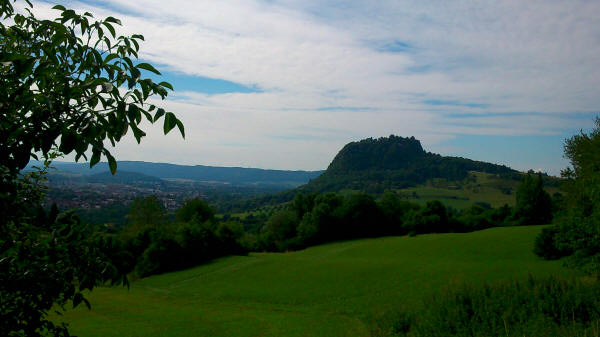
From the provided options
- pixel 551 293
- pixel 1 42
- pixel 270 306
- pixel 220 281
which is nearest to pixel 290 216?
pixel 220 281

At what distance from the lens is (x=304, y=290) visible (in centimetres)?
3114

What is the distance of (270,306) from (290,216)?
5247 cm

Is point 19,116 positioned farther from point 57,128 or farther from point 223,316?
point 223,316

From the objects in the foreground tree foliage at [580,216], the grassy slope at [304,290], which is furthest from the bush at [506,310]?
the foreground tree foliage at [580,216]

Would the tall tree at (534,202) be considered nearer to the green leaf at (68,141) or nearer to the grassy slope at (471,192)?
the grassy slope at (471,192)

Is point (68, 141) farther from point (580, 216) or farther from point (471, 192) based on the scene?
point (471, 192)

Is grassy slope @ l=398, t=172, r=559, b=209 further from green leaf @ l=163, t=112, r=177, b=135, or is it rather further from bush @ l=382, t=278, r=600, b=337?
green leaf @ l=163, t=112, r=177, b=135

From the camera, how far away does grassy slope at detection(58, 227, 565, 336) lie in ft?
67.0

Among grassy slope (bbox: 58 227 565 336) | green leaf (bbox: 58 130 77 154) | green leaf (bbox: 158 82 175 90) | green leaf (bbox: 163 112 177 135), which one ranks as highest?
green leaf (bbox: 158 82 175 90)

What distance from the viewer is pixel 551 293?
1175 centimetres

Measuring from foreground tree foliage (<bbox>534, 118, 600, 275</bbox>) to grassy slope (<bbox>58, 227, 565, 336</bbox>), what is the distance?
7.95ft

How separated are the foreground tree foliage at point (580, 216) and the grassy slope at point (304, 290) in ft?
7.95

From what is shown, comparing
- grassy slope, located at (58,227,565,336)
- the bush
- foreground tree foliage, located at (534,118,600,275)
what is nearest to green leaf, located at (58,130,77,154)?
the bush

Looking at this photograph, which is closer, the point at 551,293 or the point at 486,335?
the point at 486,335
